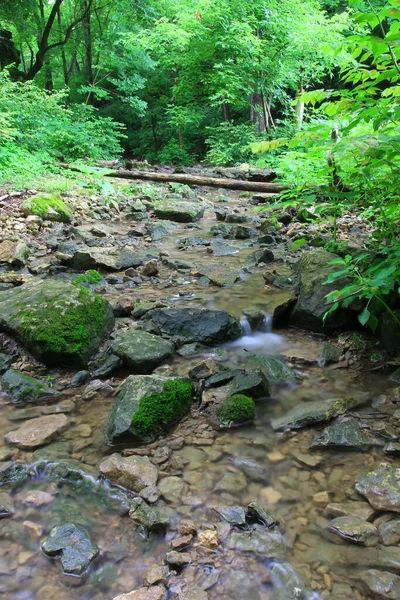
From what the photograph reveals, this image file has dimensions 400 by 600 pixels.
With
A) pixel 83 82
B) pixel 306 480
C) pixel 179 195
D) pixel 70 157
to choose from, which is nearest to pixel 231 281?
pixel 306 480

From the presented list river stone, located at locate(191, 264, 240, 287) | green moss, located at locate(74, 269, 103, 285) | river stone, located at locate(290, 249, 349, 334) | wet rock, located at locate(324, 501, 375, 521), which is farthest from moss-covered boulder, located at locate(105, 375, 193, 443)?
river stone, located at locate(191, 264, 240, 287)

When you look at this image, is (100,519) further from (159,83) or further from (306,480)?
(159,83)

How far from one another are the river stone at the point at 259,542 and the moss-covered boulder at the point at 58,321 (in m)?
2.10

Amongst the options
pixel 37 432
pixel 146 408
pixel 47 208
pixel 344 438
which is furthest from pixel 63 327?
A: pixel 47 208

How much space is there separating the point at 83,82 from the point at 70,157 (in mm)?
10792

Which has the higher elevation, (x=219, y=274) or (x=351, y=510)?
(x=219, y=274)

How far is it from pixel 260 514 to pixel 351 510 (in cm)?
51

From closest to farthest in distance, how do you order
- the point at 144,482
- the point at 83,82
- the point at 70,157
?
1. the point at 144,482
2. the point at 70,157
3. the point at 83,82

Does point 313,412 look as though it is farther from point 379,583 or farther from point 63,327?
point 63,327

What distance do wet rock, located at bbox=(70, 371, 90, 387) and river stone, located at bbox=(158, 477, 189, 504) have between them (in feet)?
4.43

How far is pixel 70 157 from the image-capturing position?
14.8 m

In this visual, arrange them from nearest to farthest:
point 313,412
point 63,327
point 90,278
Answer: point 313,412 → point 63,327 → point 90,278

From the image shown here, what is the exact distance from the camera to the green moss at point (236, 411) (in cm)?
301

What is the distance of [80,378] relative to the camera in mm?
3527
